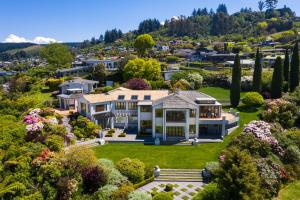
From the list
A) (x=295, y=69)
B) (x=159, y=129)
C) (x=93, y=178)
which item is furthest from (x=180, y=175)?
(x=295, y=69)

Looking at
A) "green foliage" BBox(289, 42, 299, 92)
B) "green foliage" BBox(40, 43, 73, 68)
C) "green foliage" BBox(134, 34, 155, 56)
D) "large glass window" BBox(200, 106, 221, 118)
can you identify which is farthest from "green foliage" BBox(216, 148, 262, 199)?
"green foliage" BBox(40, 43, 73, 68)

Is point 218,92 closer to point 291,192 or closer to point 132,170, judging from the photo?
point 291,192

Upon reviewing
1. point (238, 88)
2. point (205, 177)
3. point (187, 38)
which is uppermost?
point (187, 38)

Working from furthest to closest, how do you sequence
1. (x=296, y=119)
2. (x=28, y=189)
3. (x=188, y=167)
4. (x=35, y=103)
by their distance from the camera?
(x=35, y=103) → (x=296, y=119) → (x=188, y=167) → (x=28, y=189)

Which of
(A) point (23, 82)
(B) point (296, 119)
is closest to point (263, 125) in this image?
(B) point (296, 119)

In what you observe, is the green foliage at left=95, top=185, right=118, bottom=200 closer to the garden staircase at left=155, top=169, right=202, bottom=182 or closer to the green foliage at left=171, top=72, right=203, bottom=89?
the garden staircase at left=155, top=169, right=202, bottom=182

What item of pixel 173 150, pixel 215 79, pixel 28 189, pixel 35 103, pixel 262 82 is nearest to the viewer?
pixel 28 189

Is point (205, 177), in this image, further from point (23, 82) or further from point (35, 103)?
point (23, 82)
